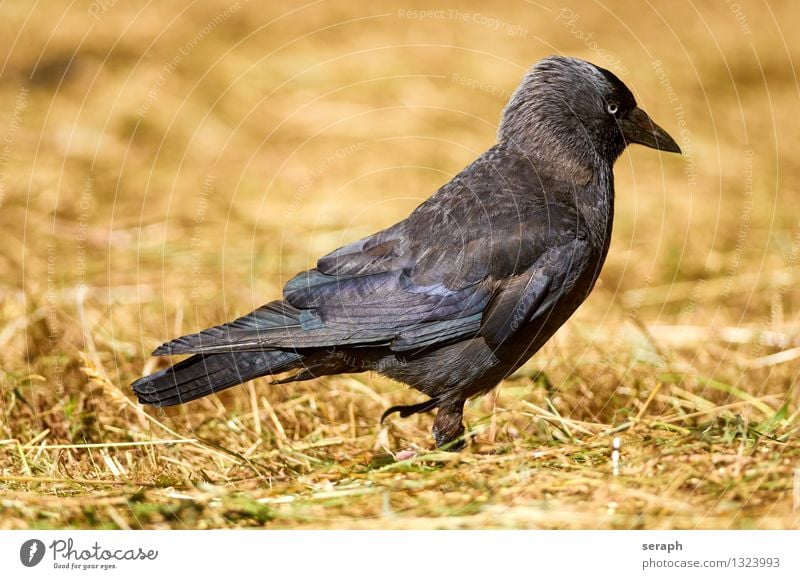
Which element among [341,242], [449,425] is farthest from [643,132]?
[341,242]

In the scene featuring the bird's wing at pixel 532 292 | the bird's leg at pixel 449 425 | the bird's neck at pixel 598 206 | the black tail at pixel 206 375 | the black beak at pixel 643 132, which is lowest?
the bird's leg at pixel 449 425

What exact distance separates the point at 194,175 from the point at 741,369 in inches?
184

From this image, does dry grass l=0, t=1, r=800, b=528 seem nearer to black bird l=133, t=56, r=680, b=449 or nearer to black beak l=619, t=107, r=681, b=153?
black bird l=133, t=56, r=680, b=449

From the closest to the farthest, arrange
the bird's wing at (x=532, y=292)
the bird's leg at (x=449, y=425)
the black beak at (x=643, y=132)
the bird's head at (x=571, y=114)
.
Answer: the bird's wing at (x=532, y=292), the bird's leg at (x=449, y=425), the bird's head at (x=571, y=114), the black beak at (x=643, y=132)

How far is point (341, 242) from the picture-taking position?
7.00 metres

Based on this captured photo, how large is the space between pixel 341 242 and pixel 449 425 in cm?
287

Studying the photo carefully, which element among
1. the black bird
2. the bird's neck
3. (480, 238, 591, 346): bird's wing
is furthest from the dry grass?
the bird's neck

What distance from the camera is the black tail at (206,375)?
4.18 metres

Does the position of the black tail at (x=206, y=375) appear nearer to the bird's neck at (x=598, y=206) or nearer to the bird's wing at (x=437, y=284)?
the bird's wing at (x=437, y=284)

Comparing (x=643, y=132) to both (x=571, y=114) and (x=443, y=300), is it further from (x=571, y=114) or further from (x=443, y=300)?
(x=443, y=300)

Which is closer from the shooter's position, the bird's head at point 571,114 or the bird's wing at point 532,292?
the bird's wing at point 532,292

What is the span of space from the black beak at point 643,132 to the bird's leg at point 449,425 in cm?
163

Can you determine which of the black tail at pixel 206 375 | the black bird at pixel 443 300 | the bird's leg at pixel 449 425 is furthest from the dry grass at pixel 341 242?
the black bird at pixel 443 300

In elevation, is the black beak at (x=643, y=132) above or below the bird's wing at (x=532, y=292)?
above
